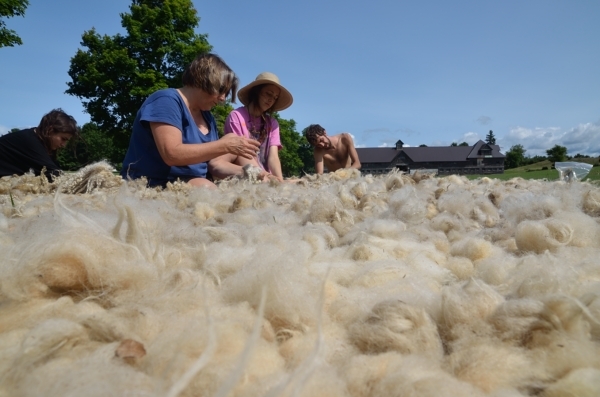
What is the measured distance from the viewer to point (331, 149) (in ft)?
20.9

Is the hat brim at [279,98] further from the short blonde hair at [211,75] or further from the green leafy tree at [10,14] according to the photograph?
the green leafy tree at [10,14]

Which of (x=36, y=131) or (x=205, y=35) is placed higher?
(x=205, y=35)

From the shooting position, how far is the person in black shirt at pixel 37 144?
3676mm

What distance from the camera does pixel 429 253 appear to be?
1.37 meters

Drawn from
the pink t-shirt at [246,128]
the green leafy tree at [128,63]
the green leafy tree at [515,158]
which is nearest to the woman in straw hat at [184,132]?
the pink t-shirt at [246,128]

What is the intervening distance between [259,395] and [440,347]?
37 cm

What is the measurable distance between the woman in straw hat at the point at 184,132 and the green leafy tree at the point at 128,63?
535 inches

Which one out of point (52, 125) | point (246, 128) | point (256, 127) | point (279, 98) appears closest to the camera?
point (52, 125)

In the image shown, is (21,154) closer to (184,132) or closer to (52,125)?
(52,125)

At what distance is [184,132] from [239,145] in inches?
22.1

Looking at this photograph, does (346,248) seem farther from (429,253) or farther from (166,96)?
(166,96)

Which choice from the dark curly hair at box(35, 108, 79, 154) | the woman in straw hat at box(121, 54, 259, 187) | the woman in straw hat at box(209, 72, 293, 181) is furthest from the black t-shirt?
the woman in straw hat at box(209, 72, 293, 181)

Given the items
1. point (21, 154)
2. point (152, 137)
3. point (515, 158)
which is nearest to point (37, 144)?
point (21, 154)

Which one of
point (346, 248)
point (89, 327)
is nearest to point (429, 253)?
point (346, 248)
